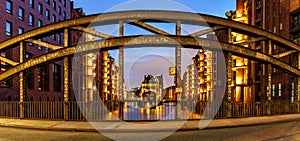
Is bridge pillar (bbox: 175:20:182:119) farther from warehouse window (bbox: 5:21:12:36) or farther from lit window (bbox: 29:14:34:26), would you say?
lit window (bbox: 29:14:34:26)

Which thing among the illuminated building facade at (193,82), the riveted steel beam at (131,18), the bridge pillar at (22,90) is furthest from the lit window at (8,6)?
the illuminated building facade at (193,82)

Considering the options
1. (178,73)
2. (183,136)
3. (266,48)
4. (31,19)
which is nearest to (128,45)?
(178,73)

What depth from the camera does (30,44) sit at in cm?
4066

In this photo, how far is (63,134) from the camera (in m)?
11.1

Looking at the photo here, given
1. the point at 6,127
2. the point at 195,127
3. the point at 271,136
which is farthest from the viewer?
the point at 6,127

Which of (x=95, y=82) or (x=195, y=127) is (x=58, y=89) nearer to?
(x=95, y=82)

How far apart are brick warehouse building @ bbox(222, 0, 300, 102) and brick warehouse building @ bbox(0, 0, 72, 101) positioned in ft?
96.6

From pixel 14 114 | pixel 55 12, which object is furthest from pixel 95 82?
pixel 14 114

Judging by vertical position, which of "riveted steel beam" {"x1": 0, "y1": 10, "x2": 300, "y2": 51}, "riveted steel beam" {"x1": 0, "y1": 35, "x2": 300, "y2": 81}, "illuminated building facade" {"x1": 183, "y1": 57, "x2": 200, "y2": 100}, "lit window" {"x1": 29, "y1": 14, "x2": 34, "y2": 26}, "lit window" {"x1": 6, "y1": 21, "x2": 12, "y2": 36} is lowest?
"illuminated building facade" {"x1": 183, "y1": 57, "x2": 200, "y2": 100}

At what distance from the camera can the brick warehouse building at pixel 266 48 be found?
115ft

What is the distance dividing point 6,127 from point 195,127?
28.9 feet

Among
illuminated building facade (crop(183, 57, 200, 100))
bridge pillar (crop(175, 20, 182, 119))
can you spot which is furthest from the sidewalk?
illuminated building facade (crop(183, 57, 200, 100))

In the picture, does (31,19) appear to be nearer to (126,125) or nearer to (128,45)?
(128,45)

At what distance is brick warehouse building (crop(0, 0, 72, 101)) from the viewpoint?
3359cm
